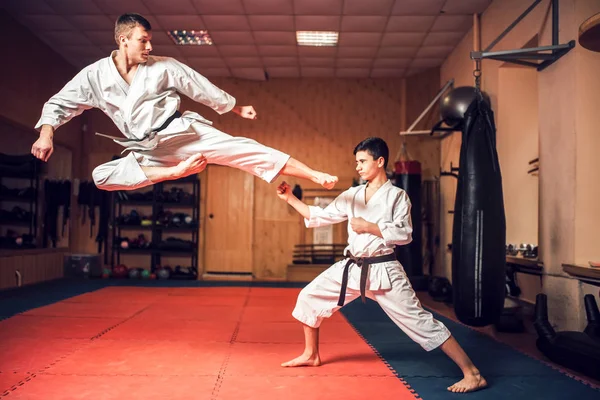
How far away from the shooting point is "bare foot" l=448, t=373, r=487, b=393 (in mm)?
2992

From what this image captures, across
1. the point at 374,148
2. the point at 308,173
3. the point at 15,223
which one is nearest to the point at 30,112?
the point at 15,223

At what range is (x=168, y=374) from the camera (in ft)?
10.8

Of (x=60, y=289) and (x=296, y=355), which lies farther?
(x=60, y=289)

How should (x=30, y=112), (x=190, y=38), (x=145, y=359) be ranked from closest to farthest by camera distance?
(x=145, y=359) → (x=30, y=112) → (x=190, y=38)

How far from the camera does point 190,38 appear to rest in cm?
838

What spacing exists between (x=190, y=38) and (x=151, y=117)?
5897 millimetres

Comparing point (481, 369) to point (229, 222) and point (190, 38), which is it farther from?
point (229, 222)

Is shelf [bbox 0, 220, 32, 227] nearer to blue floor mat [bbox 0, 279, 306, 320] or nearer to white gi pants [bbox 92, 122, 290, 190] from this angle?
blue floor mat [bbox 0, 279, 306, 320]

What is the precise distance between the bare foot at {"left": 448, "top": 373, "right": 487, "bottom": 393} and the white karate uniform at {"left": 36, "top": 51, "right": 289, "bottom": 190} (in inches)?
64.4

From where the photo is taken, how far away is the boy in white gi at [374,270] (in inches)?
119

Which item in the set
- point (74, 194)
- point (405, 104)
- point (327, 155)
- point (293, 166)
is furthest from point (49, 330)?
point (405, 104)

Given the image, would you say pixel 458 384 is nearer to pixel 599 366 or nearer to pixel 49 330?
pixel 599 366

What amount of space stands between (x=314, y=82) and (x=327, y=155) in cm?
150

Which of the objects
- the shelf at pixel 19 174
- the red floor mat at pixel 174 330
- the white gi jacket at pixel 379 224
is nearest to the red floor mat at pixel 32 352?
the red floor mat at pixel 174 330
